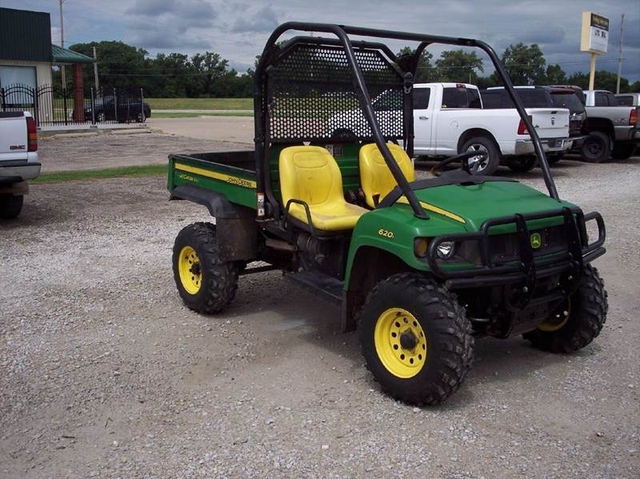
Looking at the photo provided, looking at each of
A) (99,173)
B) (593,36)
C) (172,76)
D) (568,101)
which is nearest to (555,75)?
(593,36)

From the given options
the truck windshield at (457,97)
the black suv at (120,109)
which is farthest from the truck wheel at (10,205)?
the black suv at (120,109)

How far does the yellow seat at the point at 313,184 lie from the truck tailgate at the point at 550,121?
410 inches

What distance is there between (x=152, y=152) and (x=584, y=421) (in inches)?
709

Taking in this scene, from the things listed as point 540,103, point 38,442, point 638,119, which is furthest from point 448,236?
point 638,119

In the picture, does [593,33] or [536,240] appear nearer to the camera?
[536,240]

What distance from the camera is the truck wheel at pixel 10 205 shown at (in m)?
10.1

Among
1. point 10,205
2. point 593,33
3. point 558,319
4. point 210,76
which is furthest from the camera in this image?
point 210,76

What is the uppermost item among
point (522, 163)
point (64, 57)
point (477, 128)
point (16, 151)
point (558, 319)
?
point (64, 57)

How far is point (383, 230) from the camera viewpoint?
4594mm

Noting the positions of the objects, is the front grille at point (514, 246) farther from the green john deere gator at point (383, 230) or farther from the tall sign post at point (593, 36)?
the tall sign post at point (593, 36)

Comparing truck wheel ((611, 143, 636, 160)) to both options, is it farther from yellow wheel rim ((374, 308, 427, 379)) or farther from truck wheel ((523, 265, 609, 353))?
yellow wheel rim ((374, 308, 427, 379))

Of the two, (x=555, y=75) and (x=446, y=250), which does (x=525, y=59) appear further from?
(x=446, y=250)

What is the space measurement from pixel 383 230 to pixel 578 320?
1621 mm

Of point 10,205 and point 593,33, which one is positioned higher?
point 593,33
